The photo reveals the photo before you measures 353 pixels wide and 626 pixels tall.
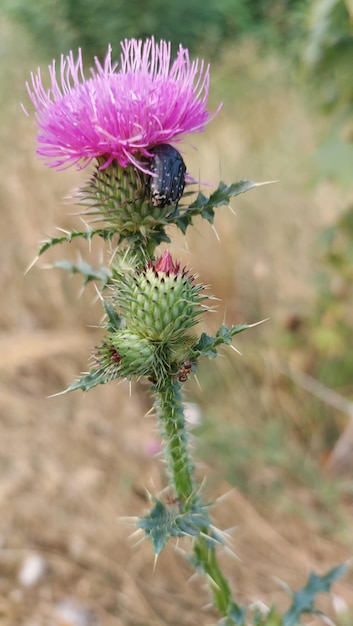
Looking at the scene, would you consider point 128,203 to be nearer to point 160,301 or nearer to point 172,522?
point 160,301

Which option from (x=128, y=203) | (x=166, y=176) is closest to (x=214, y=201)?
(x=166, y=176)

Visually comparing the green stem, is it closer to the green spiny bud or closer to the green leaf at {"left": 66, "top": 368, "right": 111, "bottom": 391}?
the green leaf at {"left": 66, "top": 368, "right": 111, "bottom": 391}

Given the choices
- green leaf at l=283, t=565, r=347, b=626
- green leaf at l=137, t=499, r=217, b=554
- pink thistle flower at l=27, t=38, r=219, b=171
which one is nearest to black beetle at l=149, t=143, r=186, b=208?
pink thistle flower at l=27, t=38, r=219, b=171

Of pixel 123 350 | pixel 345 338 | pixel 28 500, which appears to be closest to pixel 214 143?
pixel 345 338

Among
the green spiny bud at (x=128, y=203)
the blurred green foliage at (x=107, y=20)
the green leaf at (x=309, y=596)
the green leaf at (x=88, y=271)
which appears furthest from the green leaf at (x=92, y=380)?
the blurred green foliage at (x=107, y=20)

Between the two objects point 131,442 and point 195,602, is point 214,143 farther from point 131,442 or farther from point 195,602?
point 195,602

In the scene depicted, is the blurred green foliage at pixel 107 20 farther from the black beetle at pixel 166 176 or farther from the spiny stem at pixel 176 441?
the spiny stem at pixel 176 441
